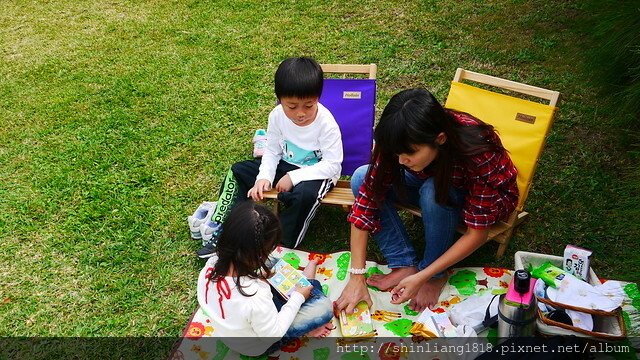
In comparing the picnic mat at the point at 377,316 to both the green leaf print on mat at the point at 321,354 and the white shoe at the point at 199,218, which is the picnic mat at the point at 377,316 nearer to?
the green leaf print on mat at the point at 321,354

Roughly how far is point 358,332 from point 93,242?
1.82 m

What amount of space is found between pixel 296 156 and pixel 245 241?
118 cm

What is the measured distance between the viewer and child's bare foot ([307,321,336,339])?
2.83 metres

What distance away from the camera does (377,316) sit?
2.94 metres

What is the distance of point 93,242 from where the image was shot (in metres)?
3.54

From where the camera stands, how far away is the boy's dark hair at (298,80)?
311 centimetres

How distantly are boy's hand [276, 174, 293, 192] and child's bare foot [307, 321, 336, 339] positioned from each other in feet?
2.79

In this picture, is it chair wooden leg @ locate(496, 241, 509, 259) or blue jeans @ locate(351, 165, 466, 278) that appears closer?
blue jeans @ locate(351, 165, 466, 278)

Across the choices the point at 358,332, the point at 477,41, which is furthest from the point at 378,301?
the point at 477,41

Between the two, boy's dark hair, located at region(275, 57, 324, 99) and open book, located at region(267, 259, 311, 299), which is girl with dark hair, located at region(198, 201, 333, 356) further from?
boy's dark hair, located at region(275, 57, 324, 99)

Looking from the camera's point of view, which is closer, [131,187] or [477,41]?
[131,187]

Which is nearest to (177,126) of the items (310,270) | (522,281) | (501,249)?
(310,270)

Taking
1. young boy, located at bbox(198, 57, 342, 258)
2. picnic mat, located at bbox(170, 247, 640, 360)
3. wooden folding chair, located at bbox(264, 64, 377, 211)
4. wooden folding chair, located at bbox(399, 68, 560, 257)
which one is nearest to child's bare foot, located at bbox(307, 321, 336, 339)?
picnic mat, located at bbox(170, 247, 640, 360)

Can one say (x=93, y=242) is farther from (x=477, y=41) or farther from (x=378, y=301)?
(x=477, y=41)
